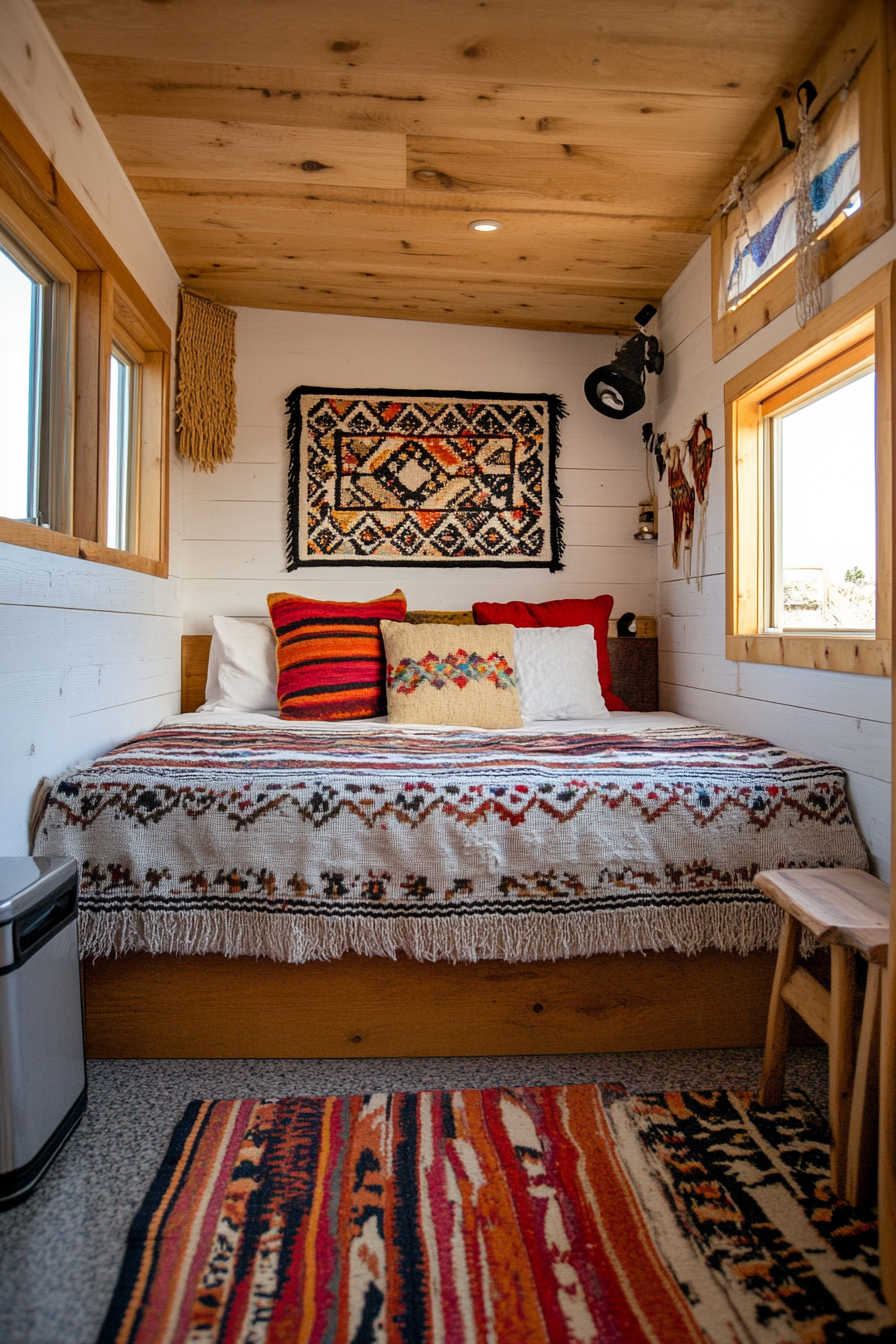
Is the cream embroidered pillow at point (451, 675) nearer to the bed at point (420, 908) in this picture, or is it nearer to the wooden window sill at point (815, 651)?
the wooden window sill at point (815, 651)

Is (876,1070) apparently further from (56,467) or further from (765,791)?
(56,467)

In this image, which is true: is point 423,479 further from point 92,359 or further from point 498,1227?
point 498,1227

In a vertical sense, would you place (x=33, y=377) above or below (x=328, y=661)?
above

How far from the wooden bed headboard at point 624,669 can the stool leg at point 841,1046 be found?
1956 mm

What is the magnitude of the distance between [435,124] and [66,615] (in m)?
1.51

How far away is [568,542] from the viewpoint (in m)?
3.35

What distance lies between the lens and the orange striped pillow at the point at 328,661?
8.80 ft

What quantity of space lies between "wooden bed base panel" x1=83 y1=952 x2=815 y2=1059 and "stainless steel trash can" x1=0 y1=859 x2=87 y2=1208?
194mm

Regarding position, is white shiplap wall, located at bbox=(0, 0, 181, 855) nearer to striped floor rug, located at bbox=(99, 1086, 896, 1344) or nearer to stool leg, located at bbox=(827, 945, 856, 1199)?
striped floor rug, located at bbox=(99, 1086, 896, 1344)

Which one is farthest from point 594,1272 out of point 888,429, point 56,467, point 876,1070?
point 56,467

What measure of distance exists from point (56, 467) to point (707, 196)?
1.96 meters

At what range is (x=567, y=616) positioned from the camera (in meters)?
3.10

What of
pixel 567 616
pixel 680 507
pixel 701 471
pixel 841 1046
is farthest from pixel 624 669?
pixel 841 1046

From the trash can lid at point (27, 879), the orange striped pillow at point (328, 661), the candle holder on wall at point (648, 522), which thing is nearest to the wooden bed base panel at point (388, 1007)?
the trash can lid at point (27, 879)
